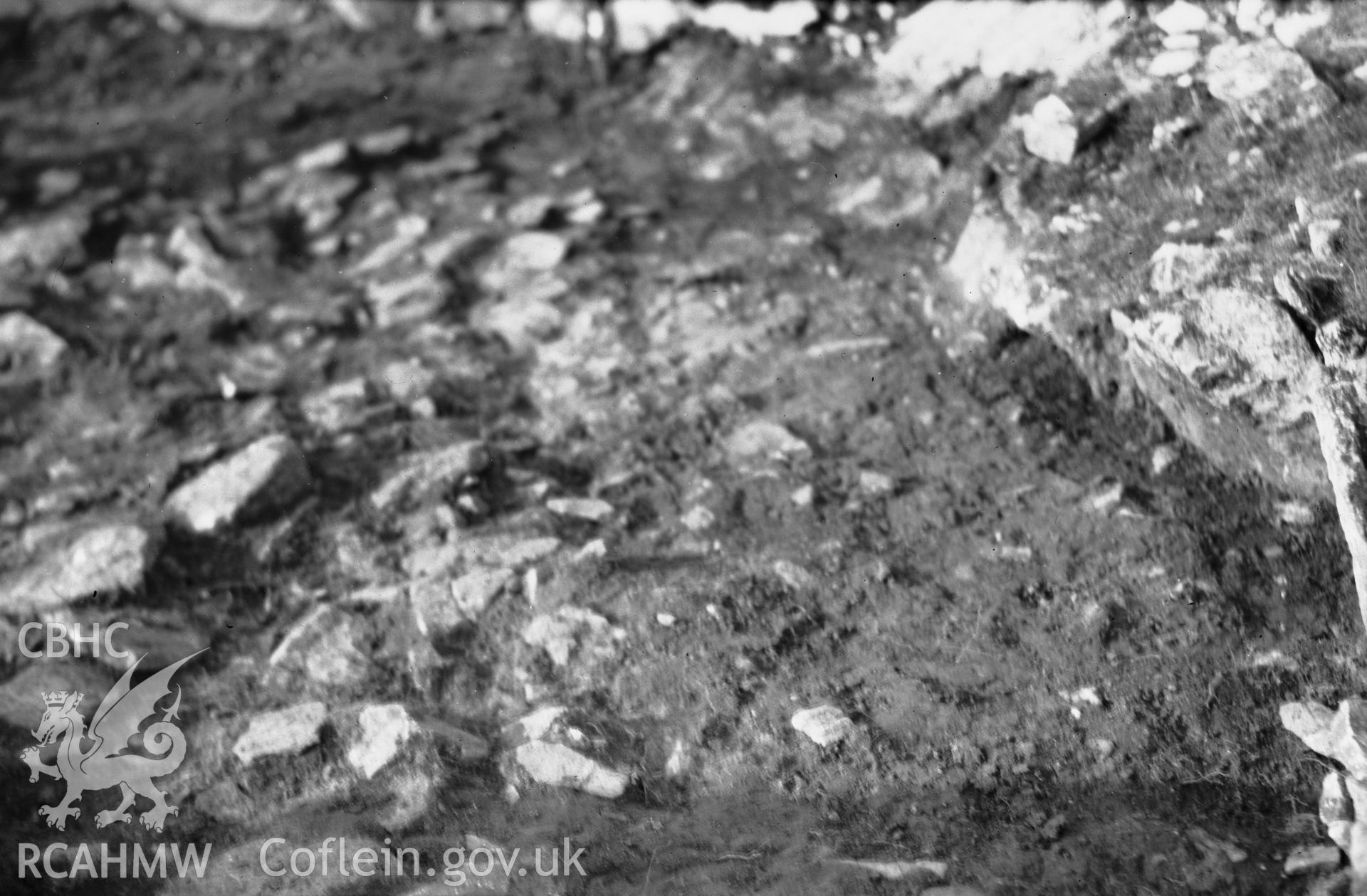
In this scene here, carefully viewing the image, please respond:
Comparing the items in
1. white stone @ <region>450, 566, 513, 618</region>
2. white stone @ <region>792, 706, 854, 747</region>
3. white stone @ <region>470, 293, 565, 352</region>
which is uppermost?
white stone @ <region>470, 293, 565, 352</region>

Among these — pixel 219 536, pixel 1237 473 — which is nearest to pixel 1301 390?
pixel 1237 473

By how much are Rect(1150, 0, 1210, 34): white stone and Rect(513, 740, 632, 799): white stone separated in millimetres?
3305

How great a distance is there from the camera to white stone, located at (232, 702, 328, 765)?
302 cm

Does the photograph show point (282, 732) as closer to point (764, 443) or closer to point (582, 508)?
point (582, 508)

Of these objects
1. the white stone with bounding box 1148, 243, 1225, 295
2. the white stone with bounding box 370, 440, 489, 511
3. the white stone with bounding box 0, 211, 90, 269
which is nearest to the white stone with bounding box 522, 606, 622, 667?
the white stone with bounding box 370, 440, 489, 511

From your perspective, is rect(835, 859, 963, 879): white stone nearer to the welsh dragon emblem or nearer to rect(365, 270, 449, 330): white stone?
the welsh dragon emblem

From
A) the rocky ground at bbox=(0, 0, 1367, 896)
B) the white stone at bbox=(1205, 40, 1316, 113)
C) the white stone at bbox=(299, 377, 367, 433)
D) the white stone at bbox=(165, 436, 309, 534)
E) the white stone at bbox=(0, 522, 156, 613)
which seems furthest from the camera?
the white stone at bbox=(299, 377, 367, 433)

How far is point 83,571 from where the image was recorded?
3.55 m

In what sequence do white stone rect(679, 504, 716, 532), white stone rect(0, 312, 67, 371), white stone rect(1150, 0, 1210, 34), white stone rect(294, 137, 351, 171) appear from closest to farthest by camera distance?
white stone rect(679, 504, 716, 532) < white stone rect(1150, 0, 1210, 34) < white stone rect(0, 312, 67, 371) < white stone rect(294, 137, 351, 171)

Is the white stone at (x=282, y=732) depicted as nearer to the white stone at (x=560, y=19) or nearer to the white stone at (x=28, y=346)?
the white stone at (x=28, y=346)

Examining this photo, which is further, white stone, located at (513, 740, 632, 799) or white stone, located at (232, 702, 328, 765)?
white stone, located at (232, 702, 328, 765)

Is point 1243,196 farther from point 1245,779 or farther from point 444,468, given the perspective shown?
point 444,468

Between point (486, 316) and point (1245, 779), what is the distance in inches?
118

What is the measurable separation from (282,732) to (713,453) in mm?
1570
